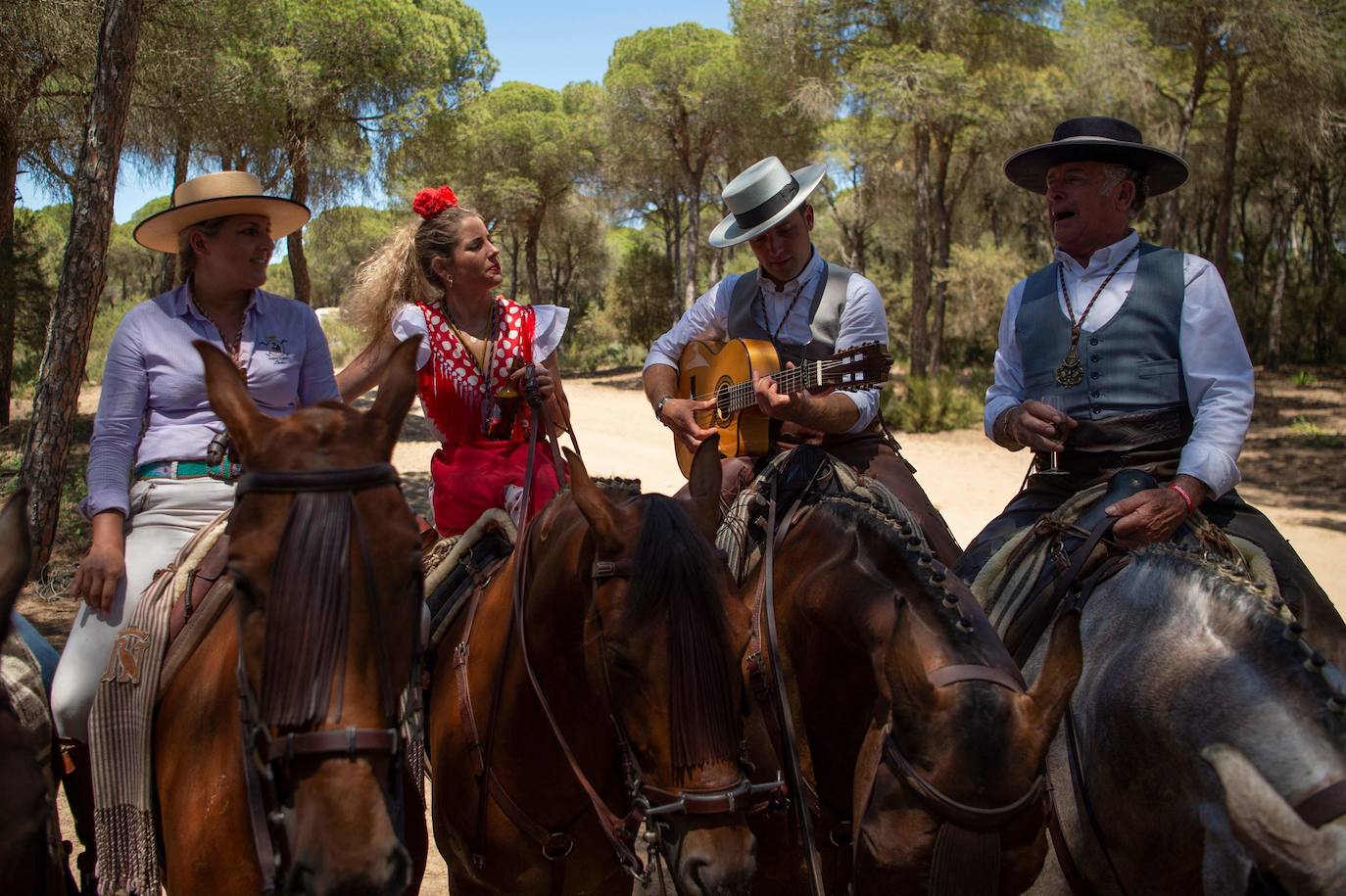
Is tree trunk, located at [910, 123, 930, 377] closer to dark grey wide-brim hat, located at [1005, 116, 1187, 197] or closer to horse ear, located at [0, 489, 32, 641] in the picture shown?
dark grey wide-brim hat, located at [1005, 116, 1187, 197]

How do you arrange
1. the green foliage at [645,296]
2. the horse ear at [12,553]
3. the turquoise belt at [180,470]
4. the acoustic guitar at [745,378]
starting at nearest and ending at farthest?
the horse ear at [12,553] < the turquoise belt at [180,470] < the acoustic guitar at [745,378] < the green foliage at [645,296]

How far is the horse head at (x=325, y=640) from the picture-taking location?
74.6 inches

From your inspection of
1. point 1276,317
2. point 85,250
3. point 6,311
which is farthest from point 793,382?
point 1276,317

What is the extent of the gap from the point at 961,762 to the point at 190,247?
2.90 m

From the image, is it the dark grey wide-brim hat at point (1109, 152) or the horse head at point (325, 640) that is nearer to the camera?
the horse head at point (325, 640)

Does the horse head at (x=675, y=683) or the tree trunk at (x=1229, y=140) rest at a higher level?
the tree trunk at (x=1229, y=140)

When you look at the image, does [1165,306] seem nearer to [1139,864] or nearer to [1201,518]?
[1201,518]

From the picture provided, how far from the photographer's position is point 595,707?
2807 millimetres

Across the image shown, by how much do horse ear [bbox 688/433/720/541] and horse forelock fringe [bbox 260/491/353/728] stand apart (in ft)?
3.34

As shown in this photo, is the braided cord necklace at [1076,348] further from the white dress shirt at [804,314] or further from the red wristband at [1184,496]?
the white dress shirt at [804,314]

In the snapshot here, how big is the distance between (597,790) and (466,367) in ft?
6.19

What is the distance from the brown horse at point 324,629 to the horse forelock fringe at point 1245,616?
2004 millimetres

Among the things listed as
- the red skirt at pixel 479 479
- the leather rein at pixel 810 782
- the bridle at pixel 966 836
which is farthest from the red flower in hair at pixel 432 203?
the bridle at pixel 966 836

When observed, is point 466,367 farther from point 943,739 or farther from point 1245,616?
point 1245,616
